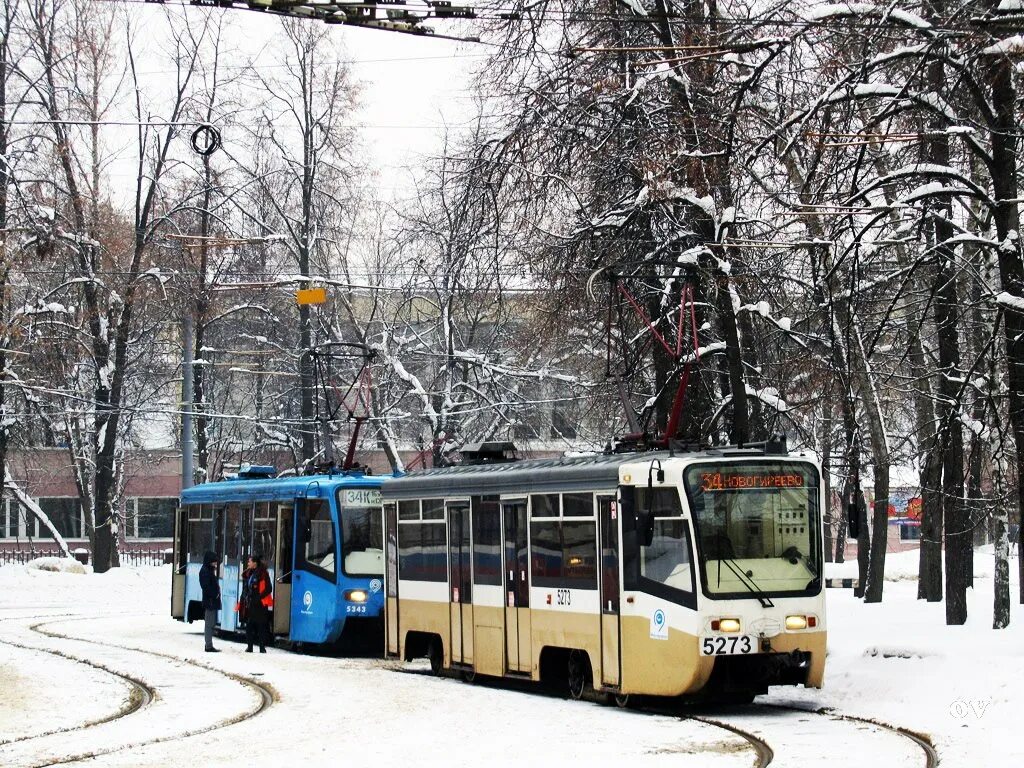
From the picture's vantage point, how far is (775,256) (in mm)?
22094

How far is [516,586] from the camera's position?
742 inches

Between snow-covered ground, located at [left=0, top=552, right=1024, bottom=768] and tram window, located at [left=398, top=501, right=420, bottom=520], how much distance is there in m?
1.99

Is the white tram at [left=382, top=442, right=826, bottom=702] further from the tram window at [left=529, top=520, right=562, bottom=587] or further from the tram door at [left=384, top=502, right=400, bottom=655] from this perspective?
the tram door at [left=384, top=502, right=400, bottom=655]

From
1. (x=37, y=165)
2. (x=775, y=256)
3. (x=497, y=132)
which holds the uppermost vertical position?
(x=37, y=165)

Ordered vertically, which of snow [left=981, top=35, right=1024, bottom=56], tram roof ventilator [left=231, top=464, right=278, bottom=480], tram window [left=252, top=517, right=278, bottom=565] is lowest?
tram window [left=252, top=517, right=278, bottom=565]

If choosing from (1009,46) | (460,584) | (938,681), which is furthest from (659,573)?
(1009,46)

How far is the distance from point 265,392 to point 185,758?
44.7 m

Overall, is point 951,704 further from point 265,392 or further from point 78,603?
point 265,392

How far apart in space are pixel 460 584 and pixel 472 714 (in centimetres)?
405

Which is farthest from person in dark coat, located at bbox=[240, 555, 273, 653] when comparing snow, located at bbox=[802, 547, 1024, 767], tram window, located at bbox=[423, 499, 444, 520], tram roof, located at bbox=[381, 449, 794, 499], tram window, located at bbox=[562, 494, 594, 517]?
snow, located at bbox=[802, 547, 1024, 767]

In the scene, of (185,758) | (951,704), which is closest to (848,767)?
(951,704)

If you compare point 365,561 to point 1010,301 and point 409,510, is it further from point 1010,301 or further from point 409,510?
point 1010,301

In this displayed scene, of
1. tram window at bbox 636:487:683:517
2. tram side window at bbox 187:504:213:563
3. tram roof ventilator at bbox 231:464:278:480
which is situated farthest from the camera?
tram side window at bbox 187:504:213:563

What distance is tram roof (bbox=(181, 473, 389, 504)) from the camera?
25.1 meters
